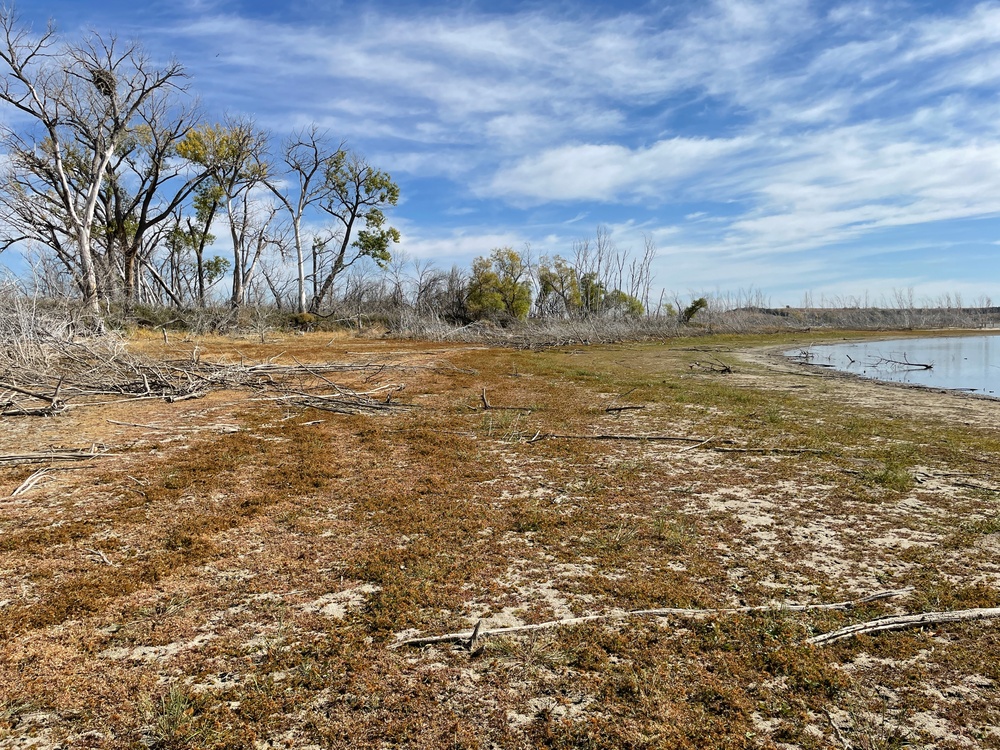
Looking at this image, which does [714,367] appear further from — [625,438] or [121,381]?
[121,381]

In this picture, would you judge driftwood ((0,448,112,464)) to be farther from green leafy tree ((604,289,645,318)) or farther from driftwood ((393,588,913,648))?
green leafy tree ((604,289,645,318))

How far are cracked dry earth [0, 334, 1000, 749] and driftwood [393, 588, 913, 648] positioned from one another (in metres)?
0.04

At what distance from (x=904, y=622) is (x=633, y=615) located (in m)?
1.31

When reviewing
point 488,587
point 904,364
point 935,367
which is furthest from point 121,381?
point 935,367

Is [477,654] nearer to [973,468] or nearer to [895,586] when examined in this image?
[895,586]

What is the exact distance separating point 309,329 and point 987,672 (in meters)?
31.8

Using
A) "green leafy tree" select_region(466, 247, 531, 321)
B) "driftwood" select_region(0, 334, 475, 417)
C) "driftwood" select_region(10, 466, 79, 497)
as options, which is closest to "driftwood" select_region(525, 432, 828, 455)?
"driftwood" select_region(0, 334, 475, 417)

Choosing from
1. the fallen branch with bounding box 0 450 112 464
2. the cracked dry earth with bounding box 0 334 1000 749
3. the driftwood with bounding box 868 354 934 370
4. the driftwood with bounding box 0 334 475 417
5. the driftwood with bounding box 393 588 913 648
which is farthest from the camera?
the driftwood with bounding box 868 354 934 370

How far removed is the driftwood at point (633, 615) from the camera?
2629 mm

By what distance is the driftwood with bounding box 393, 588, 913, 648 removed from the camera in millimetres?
2629

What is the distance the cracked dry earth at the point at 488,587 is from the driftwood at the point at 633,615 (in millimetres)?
38

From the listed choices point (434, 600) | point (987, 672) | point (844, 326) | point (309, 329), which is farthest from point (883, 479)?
point (844, 326)

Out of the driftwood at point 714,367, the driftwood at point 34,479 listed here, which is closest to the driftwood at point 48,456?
the driftwood at point 34,479

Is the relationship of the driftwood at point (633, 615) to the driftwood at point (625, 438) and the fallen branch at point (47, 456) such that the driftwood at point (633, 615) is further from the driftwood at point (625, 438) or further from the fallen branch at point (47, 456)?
the fallen branch at point (47, 456)
